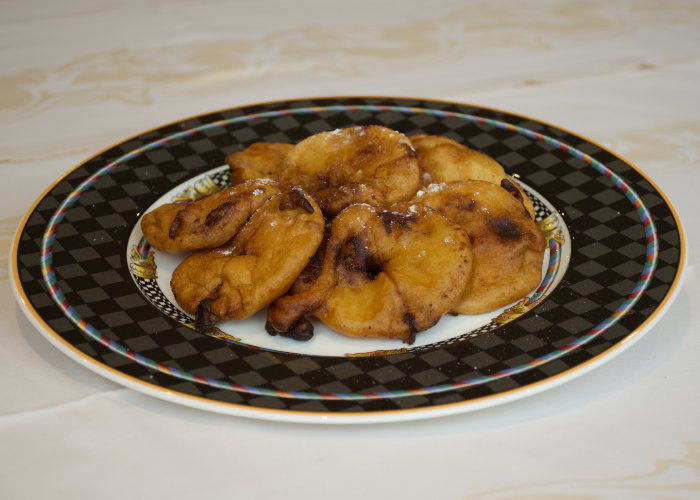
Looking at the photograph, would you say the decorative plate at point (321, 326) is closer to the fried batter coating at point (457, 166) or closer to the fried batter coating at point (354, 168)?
the fried batter coating at point (457, 166)

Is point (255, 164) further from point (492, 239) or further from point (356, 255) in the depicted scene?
point (492, 239)

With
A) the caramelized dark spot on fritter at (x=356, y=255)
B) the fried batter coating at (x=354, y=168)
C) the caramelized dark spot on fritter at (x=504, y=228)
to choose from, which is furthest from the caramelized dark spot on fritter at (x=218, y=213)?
the caramelized dark spot on fritter at (x=504, y=228)

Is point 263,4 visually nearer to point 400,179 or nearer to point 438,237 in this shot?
point 400,179

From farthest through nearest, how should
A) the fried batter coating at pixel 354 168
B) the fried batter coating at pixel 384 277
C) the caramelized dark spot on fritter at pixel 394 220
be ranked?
the fried batter coating at pixel 354 168 < the caramelized dark spot on fritter at pixel 394 220 < the fried batter coating at pixel 384 277

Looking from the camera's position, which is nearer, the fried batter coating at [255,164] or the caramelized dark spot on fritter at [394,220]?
the caramelized dark spot on fritter at [394,220]

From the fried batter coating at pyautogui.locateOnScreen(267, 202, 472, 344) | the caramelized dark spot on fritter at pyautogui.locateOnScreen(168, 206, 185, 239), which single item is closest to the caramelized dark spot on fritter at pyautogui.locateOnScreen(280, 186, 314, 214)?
the fried batter coating at pyautogui.locateOnScreen(267, 202, 472, 344)

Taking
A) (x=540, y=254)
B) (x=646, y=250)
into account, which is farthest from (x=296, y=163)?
(x=646, y=250)

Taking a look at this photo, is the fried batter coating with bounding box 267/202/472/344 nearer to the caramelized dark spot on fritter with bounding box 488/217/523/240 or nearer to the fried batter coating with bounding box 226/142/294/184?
the caramelized dark spot on fritter with bounding box 488/217/523/240

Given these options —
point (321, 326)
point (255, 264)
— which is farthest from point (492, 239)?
point (255, 264)
